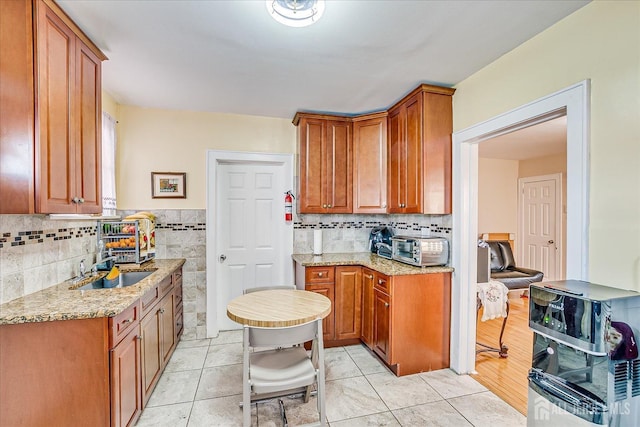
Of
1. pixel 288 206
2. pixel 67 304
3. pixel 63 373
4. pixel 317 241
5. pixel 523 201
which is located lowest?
pixel 63 373

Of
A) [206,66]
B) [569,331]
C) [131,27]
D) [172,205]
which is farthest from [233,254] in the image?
[569,331]

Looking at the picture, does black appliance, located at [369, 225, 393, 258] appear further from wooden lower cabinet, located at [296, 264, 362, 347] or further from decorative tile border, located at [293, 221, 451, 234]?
wooden lower cabinet, located at [296, 264, 362, 347]

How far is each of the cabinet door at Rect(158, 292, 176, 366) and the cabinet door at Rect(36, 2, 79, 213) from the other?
1.11 m

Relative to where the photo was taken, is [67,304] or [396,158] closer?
[67,304]

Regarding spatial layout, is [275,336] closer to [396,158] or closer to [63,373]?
[63,373]

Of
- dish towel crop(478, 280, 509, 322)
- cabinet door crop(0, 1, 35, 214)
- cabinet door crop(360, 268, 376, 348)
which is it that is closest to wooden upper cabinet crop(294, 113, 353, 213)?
cabinet door crop(360, 268, 376, 348)

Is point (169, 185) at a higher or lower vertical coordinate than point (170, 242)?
higher

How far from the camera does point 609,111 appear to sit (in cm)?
148

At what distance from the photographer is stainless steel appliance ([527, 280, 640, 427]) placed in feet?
3.96

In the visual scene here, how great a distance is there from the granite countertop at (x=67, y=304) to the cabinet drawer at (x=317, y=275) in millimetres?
1360

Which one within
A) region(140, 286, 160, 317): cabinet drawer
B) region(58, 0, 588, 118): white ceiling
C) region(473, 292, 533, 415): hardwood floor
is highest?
region(58, 0, 588, 118): white ceiling

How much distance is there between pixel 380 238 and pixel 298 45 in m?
2.25

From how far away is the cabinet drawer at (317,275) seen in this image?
2918 millimetres

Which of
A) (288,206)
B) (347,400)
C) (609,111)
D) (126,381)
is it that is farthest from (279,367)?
(609,111)
